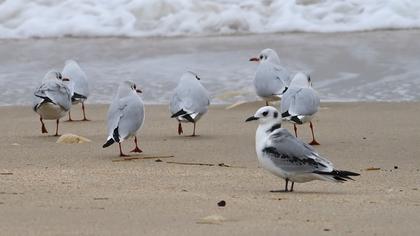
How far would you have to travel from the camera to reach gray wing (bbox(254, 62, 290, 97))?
35.0ft

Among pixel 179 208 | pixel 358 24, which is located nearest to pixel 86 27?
pixel 358 24

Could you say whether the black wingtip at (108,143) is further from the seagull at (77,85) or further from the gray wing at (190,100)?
the seagull at (77,85)

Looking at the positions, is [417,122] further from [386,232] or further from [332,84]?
[386,232]

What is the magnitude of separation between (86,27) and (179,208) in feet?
36.9

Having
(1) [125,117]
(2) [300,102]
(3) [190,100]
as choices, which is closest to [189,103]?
(3) [190,100]

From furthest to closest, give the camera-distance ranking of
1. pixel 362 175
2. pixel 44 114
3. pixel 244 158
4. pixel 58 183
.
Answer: pixel 44 114 < pixel 244 158 < pixel 362 175 < pixel 58 183

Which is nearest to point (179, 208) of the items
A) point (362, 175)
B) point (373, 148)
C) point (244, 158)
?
point (362, 175)

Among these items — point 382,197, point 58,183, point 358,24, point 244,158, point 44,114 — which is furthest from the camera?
point 358,24

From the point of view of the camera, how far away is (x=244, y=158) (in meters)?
8.00

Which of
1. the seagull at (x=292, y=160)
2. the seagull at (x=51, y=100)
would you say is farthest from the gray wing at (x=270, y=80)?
the seagull at (x=292, y=160)

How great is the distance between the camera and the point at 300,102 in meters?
8.89

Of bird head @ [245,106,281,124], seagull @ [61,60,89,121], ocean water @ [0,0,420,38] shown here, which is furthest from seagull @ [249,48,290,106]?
ocean water @ [0,0,420,38]

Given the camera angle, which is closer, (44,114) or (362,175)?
(362,175)

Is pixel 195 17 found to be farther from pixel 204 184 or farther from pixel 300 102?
pixel 204 184
